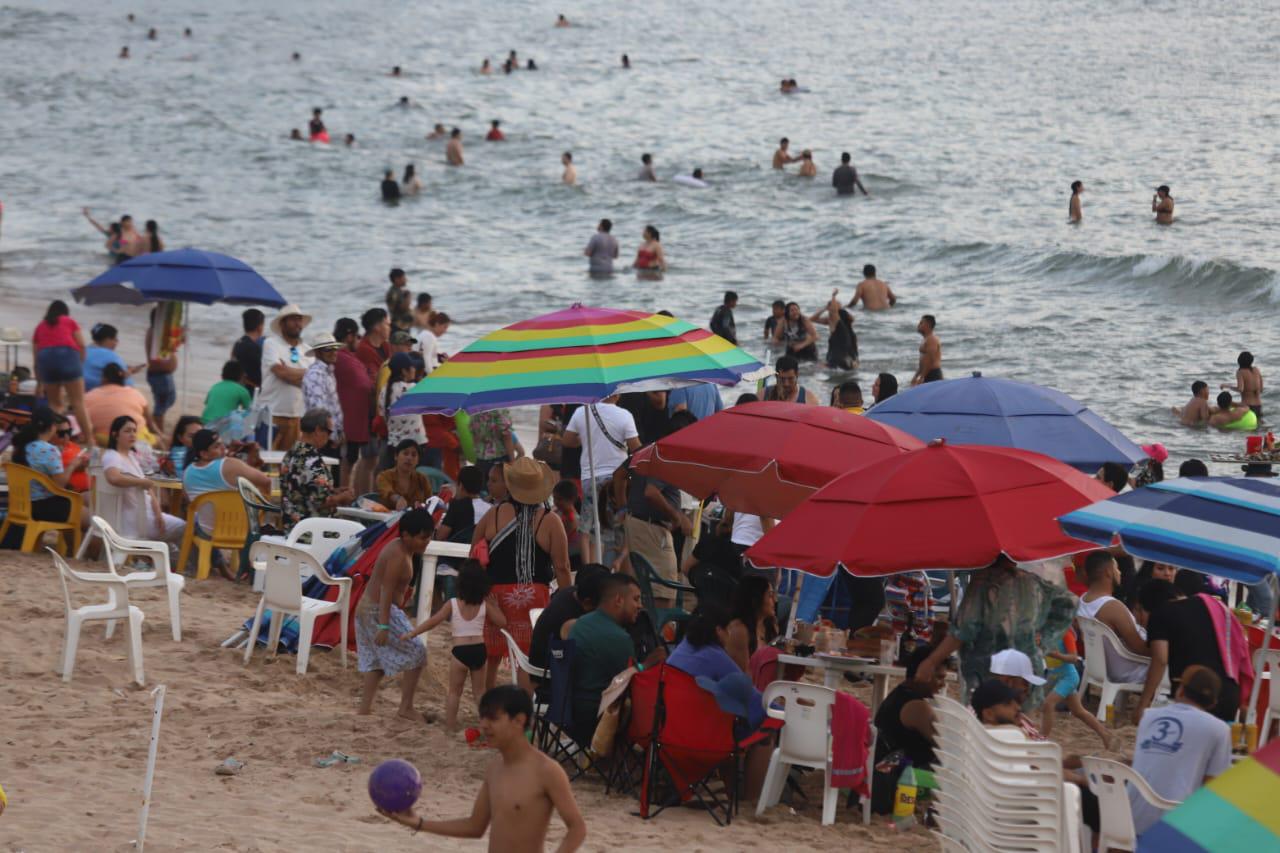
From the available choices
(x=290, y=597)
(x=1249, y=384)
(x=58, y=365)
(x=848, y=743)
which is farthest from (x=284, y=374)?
(x=1249, y=384)

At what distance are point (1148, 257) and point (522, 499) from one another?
64.8 feet

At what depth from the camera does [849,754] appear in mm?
6281

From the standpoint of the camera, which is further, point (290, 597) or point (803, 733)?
point (290, 597)

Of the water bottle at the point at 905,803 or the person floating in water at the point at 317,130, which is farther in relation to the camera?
the person floating in water at the point at 317,130

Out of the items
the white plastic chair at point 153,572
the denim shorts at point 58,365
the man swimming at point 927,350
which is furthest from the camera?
the man swimming at point 927,350

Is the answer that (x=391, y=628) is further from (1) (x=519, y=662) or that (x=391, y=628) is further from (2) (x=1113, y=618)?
(2) (x=1113, y=618)

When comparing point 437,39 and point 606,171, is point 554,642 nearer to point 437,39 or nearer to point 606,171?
point 606,171

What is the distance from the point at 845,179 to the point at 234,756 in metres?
26.5

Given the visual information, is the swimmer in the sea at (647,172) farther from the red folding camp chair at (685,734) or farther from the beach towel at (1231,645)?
the red folding camp chair at (685,734)

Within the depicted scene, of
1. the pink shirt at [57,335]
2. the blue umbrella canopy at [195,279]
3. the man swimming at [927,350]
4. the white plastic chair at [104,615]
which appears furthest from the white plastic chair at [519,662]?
the man swimming at [927,350]

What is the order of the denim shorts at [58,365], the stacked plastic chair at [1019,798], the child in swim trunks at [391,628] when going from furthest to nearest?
the denim shorts at [58,365] < the child in swim trunks at [391,628] < the stacked plastic chair at [1019,798]

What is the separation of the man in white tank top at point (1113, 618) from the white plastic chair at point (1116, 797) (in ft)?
8.41

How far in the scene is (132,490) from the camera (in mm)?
9633

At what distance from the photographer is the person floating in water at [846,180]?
3142 centimetres
